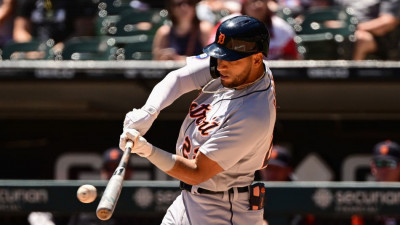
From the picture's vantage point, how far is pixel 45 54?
6.21 m

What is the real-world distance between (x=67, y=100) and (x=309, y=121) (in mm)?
1879

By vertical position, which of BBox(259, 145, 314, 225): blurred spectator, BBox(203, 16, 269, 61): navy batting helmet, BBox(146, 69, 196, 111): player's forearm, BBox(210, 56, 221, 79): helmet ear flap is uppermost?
BBox(203, 16, 269, 61): navy batting helmet

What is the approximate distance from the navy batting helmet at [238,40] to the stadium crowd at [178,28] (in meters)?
2.20

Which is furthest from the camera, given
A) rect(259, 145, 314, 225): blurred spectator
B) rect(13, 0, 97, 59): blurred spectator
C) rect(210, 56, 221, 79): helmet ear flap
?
rect(13, 0, 97, 59): blurred spectator

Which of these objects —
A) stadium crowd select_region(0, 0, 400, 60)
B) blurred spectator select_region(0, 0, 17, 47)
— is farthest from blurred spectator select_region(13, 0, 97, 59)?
blurred spectator select_region(0, 0, 17, 47)

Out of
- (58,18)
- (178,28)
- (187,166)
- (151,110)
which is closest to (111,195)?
(187,166)

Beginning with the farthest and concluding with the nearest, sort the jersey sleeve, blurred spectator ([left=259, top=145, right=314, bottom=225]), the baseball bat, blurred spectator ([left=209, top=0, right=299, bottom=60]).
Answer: blurred spectator ([left=209, top=0, right=299, bottom=60]) < blurred spectator ([left=259, top=145, right=314, bottom=225]) < the jersey sleeve < the baseball bat

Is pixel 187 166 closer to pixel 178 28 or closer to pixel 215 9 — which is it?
pixel 178 28

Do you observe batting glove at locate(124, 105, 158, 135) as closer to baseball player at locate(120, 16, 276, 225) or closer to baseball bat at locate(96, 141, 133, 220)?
baseball player at locate(120, 16, 276, 225)

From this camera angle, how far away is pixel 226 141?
10.1ft

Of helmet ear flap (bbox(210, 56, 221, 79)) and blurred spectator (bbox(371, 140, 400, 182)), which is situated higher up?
helmet ear flap (bbox(210, 56, 221, 79))

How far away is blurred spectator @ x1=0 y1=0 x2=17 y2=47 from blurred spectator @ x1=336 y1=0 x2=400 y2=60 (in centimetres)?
278

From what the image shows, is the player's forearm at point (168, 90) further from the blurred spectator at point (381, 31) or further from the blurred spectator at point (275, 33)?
the blurred spectator at point (381, 31)

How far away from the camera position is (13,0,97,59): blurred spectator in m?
6.80
